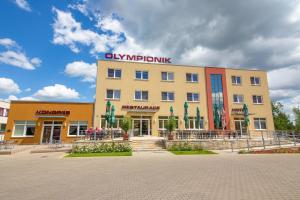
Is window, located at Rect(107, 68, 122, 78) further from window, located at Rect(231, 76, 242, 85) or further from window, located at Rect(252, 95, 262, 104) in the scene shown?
window, located at Rect(252, 95, 262, 104)

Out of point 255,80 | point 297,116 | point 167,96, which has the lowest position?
point 297,116

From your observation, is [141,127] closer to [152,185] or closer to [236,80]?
[236,80]

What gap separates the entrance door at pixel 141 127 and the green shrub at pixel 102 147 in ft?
28.6

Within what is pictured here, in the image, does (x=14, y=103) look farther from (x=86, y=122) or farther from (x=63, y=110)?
(x=86, y=122)

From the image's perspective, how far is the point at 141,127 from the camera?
25.9m

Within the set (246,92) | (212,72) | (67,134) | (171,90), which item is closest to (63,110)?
(67,134)

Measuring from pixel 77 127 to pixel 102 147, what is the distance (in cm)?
969

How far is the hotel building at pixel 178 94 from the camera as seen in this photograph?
26.1m

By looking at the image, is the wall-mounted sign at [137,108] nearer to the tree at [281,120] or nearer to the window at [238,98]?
the window at [238,98]

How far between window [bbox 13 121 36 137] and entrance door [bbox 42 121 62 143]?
4.85ft

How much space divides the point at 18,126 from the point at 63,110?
540cm

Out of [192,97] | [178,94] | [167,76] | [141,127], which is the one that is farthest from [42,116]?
[192,97]

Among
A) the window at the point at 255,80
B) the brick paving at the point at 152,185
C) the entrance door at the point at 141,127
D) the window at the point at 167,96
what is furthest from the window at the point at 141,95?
the brick paving at the point at 152,185

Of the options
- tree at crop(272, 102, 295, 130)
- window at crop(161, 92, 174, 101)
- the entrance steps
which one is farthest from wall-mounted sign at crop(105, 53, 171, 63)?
tree at crop(272, 102, 295, 130)
